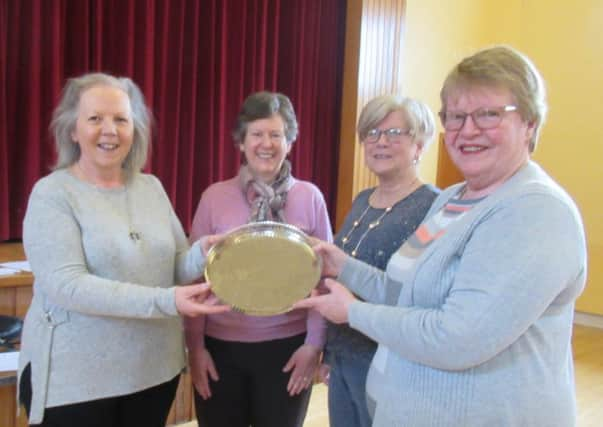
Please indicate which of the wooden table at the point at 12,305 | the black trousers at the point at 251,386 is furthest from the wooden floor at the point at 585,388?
the black trousers at the point at 251,386

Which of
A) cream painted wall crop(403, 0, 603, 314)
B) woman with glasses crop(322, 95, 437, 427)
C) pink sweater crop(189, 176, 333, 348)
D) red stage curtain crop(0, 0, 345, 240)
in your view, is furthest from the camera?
cream painted wall crop(403, 0, 603, 314)

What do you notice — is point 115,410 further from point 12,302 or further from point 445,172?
point 445,172

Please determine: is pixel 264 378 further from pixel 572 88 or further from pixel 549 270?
pixel 572 88

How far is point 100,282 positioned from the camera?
3.92 feet

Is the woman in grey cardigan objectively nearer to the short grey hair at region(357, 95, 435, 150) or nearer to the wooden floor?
the short grey hair at region(357, 95, 435, 150)

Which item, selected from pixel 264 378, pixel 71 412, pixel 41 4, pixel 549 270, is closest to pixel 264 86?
pixel 41 4

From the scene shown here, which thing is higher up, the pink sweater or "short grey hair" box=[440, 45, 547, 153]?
"short grey hair" box=[440, 45, 547, 153]

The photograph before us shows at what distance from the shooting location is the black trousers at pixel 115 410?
123 cm

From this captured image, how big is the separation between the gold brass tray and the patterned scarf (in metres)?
0.37

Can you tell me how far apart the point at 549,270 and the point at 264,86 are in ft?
9.92

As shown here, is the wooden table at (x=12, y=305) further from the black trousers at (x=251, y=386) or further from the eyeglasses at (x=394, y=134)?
the eyeglasses at (x=394, y=134)

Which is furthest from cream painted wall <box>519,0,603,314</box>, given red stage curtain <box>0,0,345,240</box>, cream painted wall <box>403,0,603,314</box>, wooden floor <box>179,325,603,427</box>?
red stage curtain <box>0,0,345,240</box>

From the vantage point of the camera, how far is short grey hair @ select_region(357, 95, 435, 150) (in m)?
1.49

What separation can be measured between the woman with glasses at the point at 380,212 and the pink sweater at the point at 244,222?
120 millimetres
